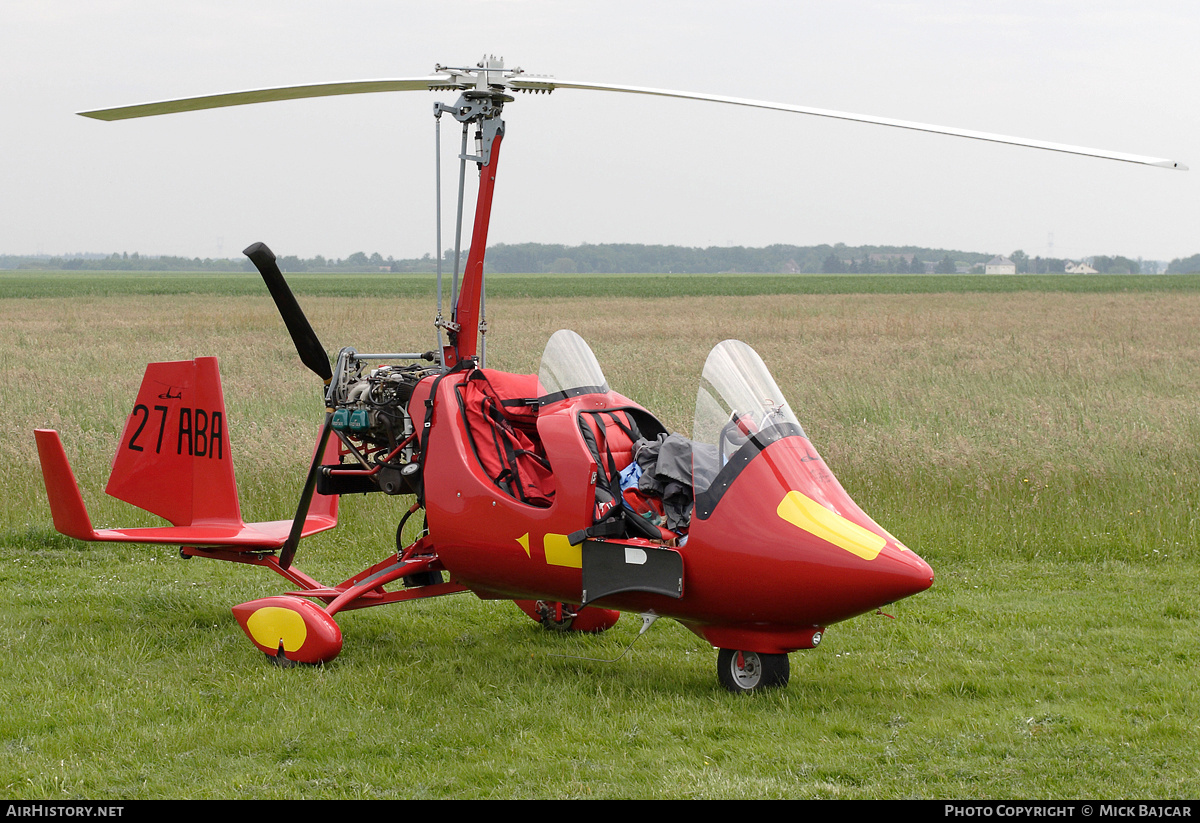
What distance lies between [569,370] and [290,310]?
1.77m

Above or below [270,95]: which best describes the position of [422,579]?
below

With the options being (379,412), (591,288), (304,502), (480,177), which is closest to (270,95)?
(480,177)

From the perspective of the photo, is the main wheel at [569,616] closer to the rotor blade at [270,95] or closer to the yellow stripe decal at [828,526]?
the yellow stripe decal at [828,526]

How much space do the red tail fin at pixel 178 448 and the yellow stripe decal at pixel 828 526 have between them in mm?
4100

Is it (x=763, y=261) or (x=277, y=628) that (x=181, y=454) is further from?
(x=763, y=261)

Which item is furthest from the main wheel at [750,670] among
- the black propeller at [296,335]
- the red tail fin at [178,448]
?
the red tail fin at [178,448]

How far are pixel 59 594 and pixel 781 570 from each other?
5.40 m

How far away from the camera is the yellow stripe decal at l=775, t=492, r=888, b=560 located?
15.9ft

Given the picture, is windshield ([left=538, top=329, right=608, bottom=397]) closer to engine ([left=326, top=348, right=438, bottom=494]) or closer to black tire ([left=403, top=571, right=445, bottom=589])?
engine ([left=326, top=348, right=438, bottom=494])

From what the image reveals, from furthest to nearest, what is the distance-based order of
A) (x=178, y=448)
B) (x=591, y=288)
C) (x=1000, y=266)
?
1. (x=1000, y=266)
2. (x=591, y=288)
3. (x=178, y=448)

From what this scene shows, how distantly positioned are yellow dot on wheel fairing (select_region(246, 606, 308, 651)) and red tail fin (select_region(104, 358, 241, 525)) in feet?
4.38

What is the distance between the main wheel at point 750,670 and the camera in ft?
17.7

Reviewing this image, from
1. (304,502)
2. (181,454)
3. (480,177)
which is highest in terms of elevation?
(480,177)

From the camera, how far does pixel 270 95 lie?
560 cm
